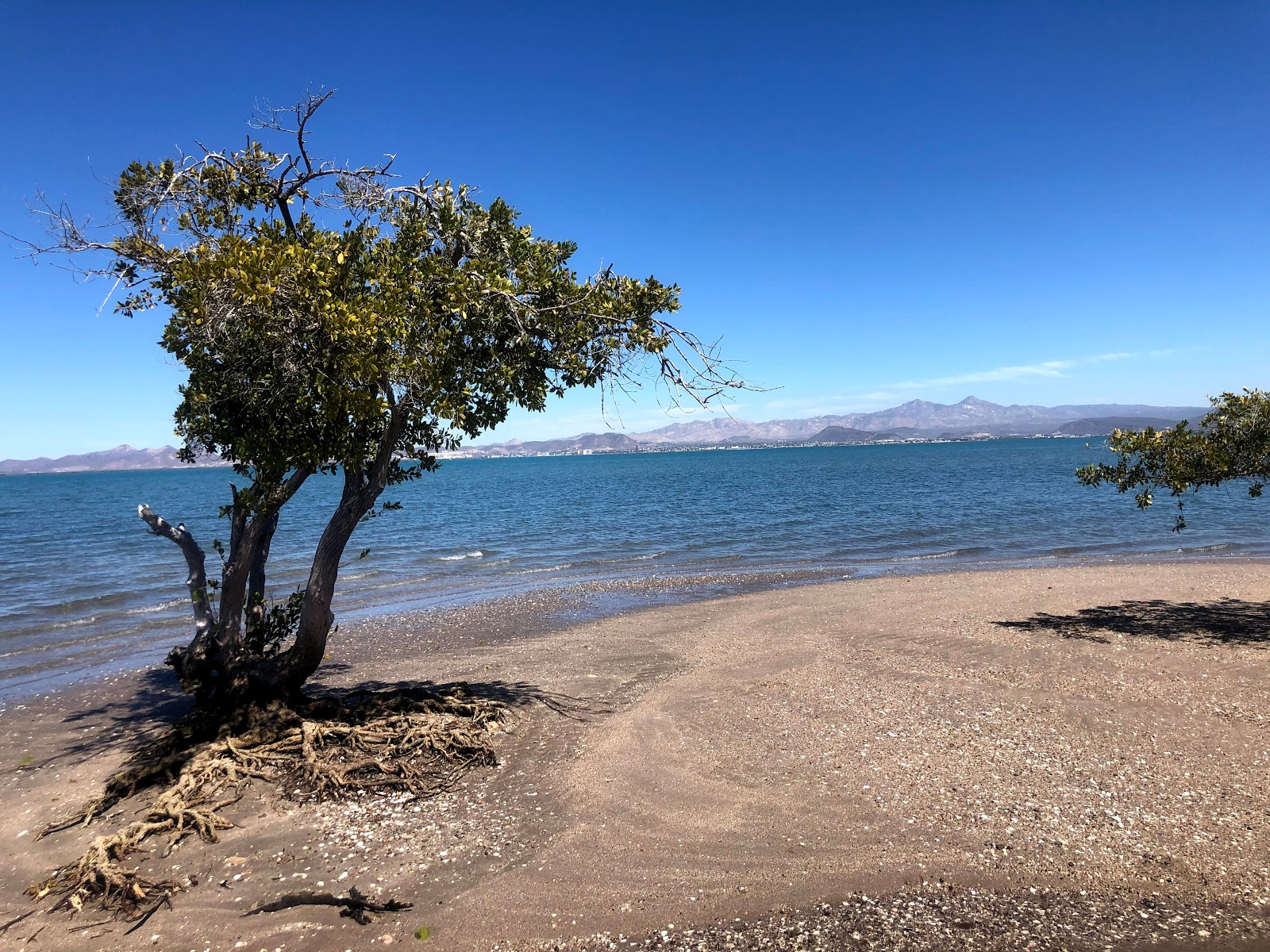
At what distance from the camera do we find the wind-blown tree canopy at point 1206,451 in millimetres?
12703

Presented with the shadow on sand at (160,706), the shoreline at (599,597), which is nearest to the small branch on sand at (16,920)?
the shadow on sand at (160,706)

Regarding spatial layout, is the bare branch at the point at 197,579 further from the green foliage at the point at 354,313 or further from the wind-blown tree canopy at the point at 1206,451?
the wind-blown tree canopy at the point at 1206,451

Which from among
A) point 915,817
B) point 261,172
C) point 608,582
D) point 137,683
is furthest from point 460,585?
point 915,817

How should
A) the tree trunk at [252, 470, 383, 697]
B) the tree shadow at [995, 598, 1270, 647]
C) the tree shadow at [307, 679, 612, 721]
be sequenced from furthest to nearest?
the tree shadow at [995, 598, 1270, 647] < the tree shadow at [307, 679, 612, 721] < the tree trunk at [252, 470, 383, 697]

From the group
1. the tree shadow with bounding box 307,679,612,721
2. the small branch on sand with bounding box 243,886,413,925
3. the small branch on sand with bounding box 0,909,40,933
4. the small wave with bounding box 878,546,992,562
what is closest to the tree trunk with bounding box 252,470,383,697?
the tree shadow with bounding box 307,679,612,721

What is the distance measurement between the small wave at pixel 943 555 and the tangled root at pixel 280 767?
71.2ft

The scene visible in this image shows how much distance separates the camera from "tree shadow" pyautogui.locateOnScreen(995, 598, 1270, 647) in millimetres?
14177

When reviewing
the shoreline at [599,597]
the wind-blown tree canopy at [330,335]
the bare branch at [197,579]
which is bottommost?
the shoreline at [599,597]

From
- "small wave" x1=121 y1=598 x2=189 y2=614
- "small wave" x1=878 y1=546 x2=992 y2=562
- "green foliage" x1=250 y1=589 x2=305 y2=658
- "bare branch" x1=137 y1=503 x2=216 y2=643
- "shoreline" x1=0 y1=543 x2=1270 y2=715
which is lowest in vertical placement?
"small wave" x1=878 y1=546 x2=992 y2=562

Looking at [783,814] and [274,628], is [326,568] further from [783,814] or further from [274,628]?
[783,814]

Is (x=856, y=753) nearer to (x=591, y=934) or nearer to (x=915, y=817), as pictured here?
(x=915, y=817)

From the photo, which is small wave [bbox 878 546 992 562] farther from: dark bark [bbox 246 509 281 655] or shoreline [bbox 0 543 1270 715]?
dark bark [bbox 246 509 281 655]

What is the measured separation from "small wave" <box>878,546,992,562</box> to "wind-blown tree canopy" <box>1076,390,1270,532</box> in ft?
47.3

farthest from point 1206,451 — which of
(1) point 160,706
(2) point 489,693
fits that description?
(1) point 160,706
